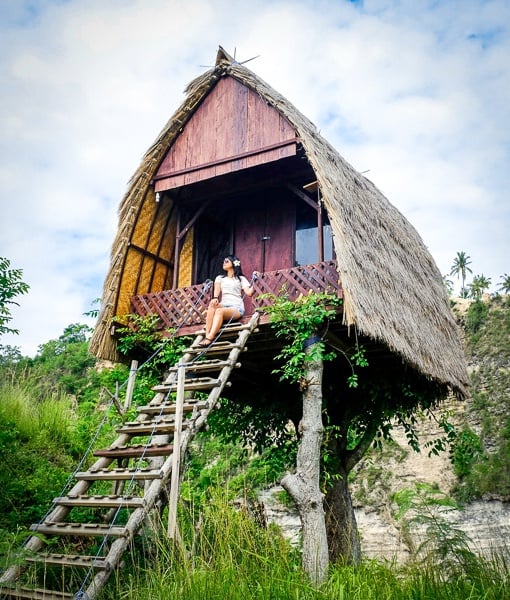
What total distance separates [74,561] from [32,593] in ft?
1.03

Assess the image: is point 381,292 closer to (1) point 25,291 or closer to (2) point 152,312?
(2) point 152,312

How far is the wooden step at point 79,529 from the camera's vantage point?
13.6 feet

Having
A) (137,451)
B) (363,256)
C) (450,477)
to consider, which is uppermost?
(363,256)

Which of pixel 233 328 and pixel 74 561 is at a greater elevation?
pixel 233 328

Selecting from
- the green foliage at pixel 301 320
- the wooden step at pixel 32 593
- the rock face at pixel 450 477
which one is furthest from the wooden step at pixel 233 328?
A: the rock face at pixel 450 477

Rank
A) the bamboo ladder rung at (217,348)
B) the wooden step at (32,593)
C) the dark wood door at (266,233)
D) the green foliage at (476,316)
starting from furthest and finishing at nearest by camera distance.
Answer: the green foliage at (476,316)
the dark wood door at (266,233)
the bamboo ladder rung at (217,348)
the wooden step at (32,593)

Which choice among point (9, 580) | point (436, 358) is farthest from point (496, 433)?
point (9, 580)

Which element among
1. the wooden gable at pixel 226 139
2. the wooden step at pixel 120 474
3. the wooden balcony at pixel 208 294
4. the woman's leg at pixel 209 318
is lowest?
the wooden step at pixel 120 474

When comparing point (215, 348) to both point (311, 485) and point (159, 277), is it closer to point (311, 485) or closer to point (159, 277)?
point (311, 485)

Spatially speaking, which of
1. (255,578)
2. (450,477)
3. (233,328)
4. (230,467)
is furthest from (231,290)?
(450,477)

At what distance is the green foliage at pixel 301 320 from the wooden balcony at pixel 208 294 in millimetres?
143

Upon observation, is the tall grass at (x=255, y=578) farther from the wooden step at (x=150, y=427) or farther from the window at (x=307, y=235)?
the window at (x=307, y=235)

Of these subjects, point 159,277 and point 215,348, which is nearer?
point 215,348

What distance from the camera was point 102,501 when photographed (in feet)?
14.6
